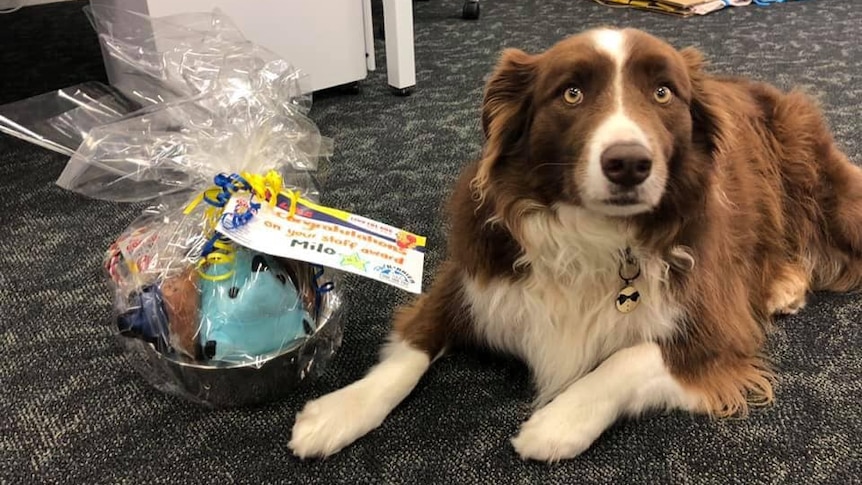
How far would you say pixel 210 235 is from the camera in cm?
143

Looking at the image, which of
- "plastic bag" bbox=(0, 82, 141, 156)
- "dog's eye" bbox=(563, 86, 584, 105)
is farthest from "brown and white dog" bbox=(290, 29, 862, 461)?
"plastic bag" bbox=(0, 82, 141, 156)

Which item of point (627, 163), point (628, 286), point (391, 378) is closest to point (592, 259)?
point (628, 286)

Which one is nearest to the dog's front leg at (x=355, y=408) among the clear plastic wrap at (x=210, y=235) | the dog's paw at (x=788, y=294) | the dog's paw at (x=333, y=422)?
the dog's paw at (x=333, y=422)

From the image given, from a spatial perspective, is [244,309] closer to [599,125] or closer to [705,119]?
[599,125]

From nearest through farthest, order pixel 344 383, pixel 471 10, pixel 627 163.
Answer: pixel 627 163, pixel 344 383, pixel 471 10

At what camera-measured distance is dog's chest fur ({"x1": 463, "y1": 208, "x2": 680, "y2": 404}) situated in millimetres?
1407

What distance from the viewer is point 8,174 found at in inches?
104

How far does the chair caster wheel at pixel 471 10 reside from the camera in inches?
200

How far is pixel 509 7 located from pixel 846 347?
14.4ft

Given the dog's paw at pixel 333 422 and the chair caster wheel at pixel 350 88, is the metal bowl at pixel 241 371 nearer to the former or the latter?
the dog's paw at pixel 333 422

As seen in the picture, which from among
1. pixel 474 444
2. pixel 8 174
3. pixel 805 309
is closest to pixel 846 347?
pixel 805 309

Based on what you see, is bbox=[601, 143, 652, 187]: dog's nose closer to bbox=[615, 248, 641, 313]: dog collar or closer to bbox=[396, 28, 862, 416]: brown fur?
bbox=[396, 28, 862, 416]: brown fur

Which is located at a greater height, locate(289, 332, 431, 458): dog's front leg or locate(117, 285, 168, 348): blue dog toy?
locate(117, 285, 168, 348): blue dog toy

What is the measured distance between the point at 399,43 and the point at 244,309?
86.0 inches
